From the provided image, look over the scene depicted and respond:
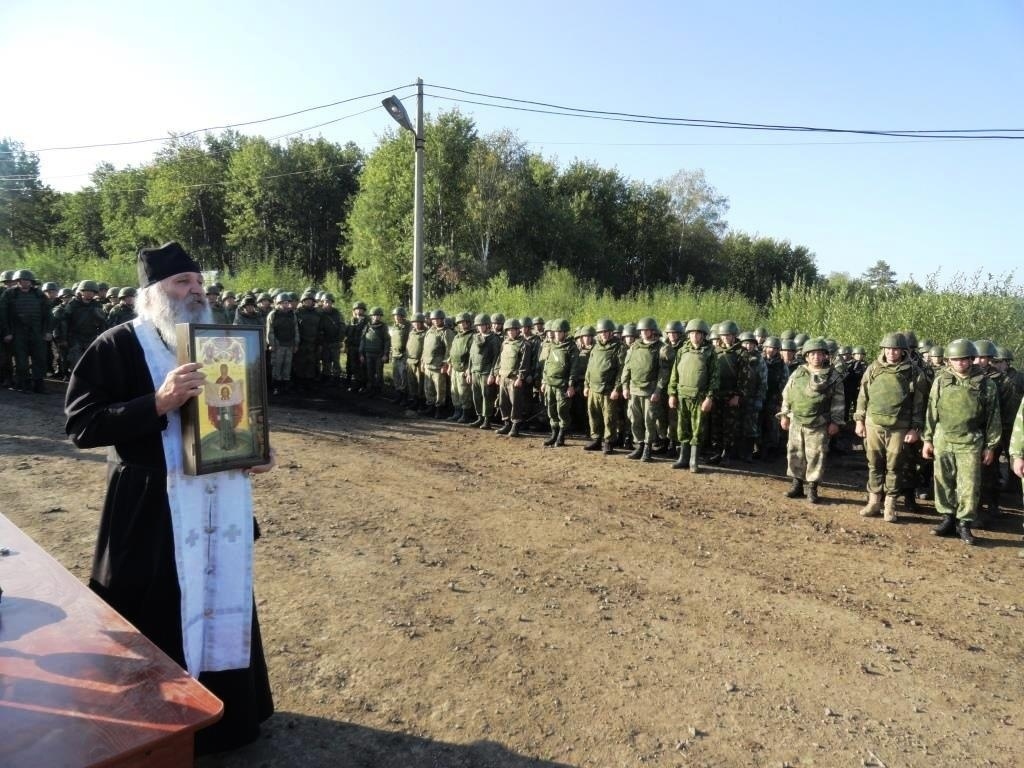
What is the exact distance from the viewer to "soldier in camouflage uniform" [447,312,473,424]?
42.4ft

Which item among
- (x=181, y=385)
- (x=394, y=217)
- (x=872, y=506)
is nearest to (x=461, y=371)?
(x=872, y=506)

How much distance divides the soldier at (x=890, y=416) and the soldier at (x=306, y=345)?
37.5 ft

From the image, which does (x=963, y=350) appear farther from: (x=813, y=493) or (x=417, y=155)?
(x=417, y=155)

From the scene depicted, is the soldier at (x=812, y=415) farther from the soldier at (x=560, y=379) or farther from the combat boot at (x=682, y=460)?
the soldier at (x=560, y=379)

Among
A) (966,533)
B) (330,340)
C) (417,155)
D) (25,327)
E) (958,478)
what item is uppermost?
(417,155)

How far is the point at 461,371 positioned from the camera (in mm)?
12969

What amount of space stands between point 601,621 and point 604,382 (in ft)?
20.4

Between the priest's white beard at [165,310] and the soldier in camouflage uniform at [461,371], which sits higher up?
the priest's white beard at [165,310]

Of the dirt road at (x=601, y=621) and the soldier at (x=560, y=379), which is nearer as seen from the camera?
the dirt road at (x=601, y=621)

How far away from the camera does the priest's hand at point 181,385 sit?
245 cm

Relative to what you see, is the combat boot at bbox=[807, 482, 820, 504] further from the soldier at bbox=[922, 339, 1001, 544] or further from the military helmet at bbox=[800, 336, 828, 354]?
the military helmet at bbox=[800, 336, 828, 354]

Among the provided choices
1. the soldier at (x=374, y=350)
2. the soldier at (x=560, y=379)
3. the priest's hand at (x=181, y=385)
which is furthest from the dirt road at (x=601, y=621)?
the soldier at (x=374, y=350)

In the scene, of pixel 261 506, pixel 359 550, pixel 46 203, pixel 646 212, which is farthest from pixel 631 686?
pixel 46 203

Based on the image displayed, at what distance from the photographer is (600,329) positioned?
11.0 meters
